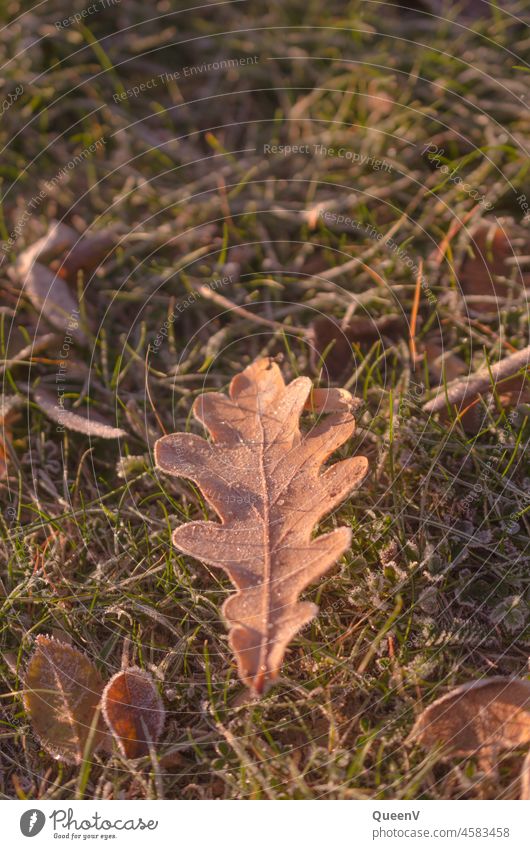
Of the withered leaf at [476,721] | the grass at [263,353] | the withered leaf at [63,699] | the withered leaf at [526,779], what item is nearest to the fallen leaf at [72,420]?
the grass at [263,353]

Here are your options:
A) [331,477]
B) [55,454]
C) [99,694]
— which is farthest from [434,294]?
[99,694]

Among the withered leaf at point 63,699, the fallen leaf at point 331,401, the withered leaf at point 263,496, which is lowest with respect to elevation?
the withered leaf at point 63,699

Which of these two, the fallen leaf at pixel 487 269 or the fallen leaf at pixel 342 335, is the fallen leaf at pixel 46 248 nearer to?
the fallen leaf at pixel 342 335

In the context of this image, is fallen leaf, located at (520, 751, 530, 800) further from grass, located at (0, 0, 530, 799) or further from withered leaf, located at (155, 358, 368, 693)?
withered leaf, located at (155, 358, 368, 693)

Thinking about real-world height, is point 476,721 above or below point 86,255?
below

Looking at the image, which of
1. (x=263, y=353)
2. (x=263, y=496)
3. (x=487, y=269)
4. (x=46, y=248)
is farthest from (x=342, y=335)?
(x=46, y=248)

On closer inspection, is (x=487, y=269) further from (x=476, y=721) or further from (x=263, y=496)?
(x=476, y=721)
